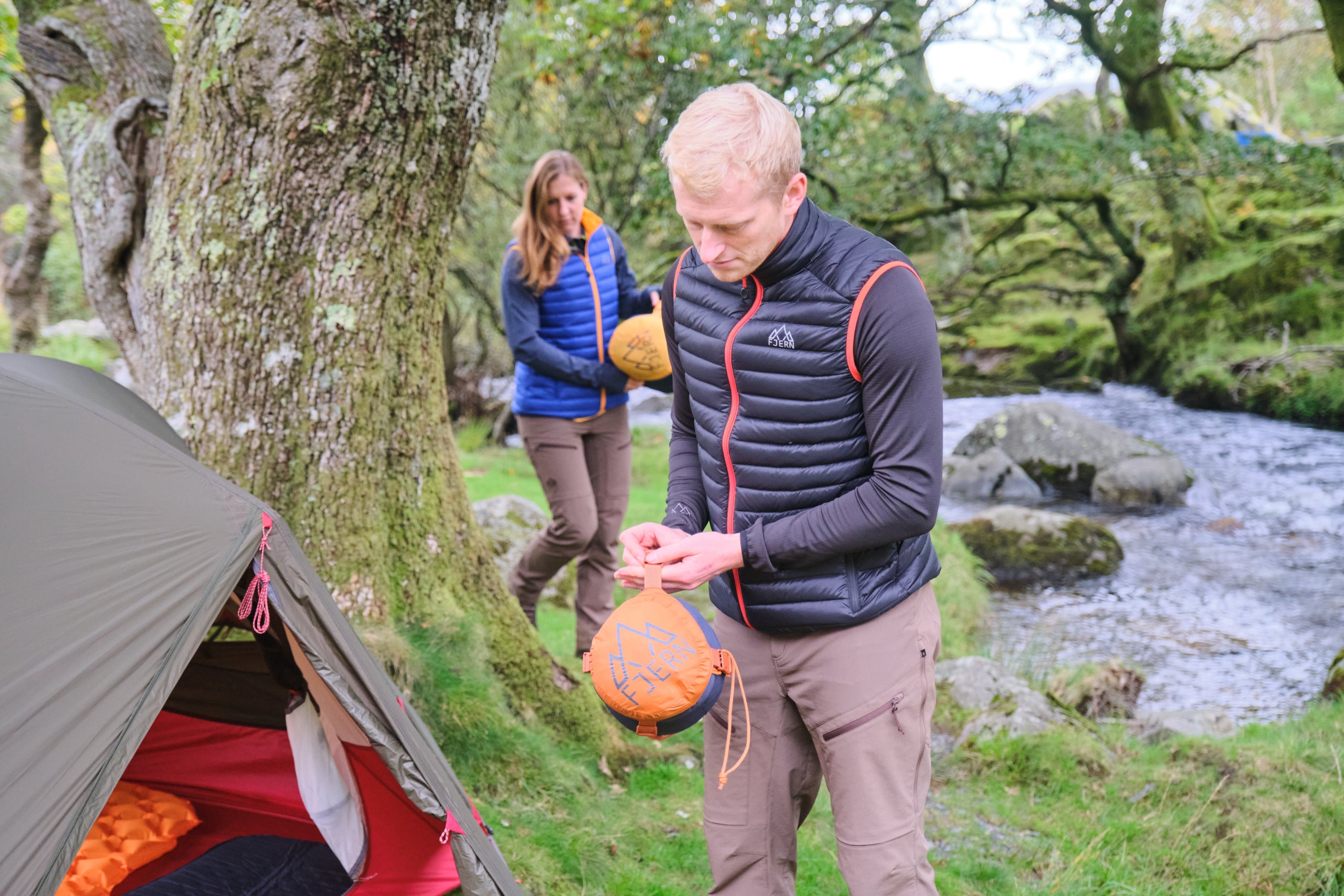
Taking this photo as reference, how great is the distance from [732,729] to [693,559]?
425mm

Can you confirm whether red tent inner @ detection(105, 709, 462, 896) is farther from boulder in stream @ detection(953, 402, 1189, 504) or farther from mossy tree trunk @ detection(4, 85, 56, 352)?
boulder in stream @ detection(953, 402, 1189, 504)

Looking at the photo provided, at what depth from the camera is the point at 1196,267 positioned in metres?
12.7

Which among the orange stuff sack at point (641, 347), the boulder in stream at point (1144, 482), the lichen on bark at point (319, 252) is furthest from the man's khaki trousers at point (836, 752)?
the boulder in stream at point (1144, 482)

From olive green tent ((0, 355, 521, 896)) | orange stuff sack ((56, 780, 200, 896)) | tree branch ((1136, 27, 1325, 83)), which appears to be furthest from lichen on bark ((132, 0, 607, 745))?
tree branch ((1136, 27, 1325, 83))

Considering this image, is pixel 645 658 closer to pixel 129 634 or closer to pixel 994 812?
pixel 129 634

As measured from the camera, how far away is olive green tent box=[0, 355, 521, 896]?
5.74 feet

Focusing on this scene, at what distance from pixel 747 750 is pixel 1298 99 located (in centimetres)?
A: 3341

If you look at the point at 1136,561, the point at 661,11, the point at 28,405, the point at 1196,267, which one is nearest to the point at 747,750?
the point at 28,405

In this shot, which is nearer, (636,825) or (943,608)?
(636,825)

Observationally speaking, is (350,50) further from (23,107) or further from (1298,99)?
(1298,99)

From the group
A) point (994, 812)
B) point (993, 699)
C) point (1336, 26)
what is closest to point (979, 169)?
point (1336, 26)

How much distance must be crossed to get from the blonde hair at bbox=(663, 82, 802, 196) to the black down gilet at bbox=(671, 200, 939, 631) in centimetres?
13

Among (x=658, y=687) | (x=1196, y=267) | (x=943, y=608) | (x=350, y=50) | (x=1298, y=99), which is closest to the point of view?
(x=658, y=687)

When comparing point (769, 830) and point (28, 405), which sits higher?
point (28, 405)
